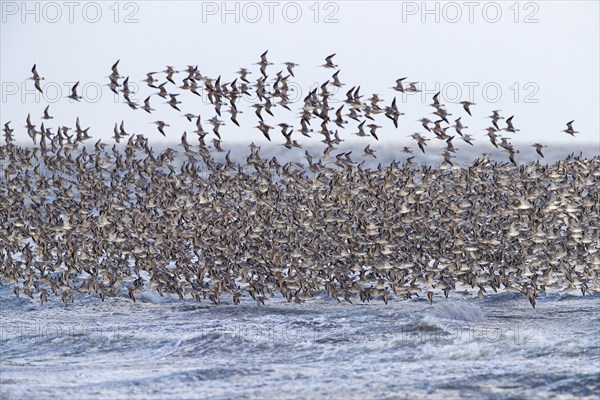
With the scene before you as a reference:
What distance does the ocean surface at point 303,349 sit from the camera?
16.8m

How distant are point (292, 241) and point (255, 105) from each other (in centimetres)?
367

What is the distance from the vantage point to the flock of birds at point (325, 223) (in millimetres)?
26812

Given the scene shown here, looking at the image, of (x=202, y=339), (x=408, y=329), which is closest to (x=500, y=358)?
(x=408, y=329)

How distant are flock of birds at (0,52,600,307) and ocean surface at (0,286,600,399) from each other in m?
0.66

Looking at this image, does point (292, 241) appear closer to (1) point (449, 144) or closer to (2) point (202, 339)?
(1) point (449, 144)

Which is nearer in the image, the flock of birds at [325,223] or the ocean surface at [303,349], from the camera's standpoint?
the ocean surface at [303,349]

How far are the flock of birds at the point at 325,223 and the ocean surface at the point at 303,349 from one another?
Answer: 660 mm

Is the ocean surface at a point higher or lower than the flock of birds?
lower

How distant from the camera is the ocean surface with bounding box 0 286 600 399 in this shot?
55.1ft

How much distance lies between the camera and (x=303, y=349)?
20406mm

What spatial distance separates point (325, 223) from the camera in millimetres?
27438

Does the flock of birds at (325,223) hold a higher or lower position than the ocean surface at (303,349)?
higher

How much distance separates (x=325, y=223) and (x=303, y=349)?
291 inches

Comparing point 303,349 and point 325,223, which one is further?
point 325,223
